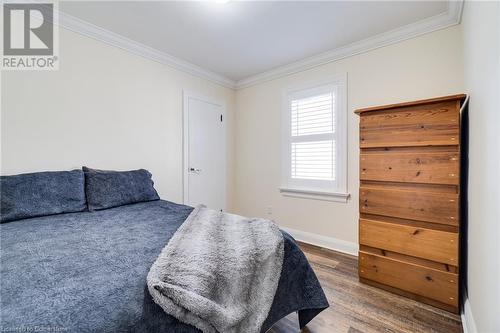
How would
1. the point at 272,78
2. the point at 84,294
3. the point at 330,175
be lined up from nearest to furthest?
1. the point at 84,294
2. the point at 330,175
3. the point at 272,78

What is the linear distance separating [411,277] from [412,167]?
0.85 m

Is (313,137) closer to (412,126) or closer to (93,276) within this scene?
(412,126)

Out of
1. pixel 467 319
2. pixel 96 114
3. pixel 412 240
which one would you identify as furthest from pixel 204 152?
pixel 467 319

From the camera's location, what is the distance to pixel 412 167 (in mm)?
1855

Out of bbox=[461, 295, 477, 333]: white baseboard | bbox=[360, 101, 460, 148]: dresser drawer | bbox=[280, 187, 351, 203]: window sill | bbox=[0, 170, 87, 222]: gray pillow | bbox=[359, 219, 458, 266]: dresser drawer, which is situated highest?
bbox=[360, 101, 460, 148]: dresser drawer

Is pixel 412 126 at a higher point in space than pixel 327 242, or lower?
higher

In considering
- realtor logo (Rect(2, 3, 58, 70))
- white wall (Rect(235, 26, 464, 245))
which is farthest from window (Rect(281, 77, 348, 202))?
realtor logo (Rect(2, 3, 58, 70))

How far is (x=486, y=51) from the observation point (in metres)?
1.21

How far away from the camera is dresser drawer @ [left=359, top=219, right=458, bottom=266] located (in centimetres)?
170

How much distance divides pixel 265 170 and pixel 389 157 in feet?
6.10

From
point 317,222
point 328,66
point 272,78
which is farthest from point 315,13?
point 317,222

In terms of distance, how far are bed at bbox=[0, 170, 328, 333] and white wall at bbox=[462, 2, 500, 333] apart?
2.61 ft

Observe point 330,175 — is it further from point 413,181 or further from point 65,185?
point 65,185

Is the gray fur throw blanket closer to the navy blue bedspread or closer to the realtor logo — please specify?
the navy blue bedspread
